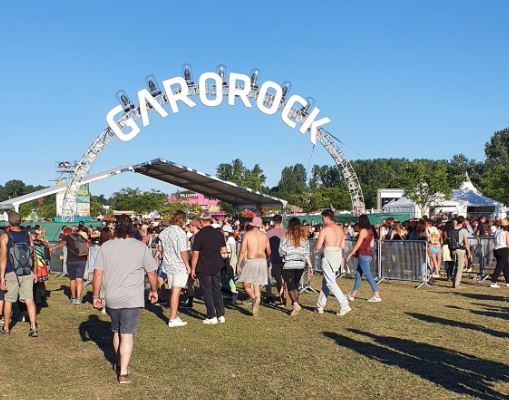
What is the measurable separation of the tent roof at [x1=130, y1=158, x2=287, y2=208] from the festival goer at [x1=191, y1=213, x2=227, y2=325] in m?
16.5

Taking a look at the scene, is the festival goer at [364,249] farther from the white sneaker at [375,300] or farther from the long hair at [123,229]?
the long hair at [123,229]

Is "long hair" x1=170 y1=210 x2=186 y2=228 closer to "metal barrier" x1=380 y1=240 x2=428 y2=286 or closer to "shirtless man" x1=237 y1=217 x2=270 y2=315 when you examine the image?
"shirtless man" x1=237 y1=217 x2=270 y2=315

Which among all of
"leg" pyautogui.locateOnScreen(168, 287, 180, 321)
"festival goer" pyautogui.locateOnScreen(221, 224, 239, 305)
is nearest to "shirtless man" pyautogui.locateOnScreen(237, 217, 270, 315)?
"leg" pyautogui.locateOnScreen(168, 287, 180, 321)

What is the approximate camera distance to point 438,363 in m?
6.76

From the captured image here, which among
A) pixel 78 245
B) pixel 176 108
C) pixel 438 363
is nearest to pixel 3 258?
pixel 78 245

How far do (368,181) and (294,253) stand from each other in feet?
355

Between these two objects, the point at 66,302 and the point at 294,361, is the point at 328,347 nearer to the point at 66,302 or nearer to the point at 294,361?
the point at 294,361

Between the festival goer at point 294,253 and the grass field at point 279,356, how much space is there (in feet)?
1.70

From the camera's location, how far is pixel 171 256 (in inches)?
372

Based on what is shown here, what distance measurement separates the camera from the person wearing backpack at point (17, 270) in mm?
8430

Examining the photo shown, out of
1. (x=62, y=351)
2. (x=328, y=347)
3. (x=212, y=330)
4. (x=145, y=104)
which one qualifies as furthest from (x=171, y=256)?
(x=145, y=104)

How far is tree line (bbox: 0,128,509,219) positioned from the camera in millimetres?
55938

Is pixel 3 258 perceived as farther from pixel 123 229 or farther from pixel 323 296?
pixel 323 296

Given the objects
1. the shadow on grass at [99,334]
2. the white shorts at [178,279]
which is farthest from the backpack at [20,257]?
the white shorts at [178,279]
